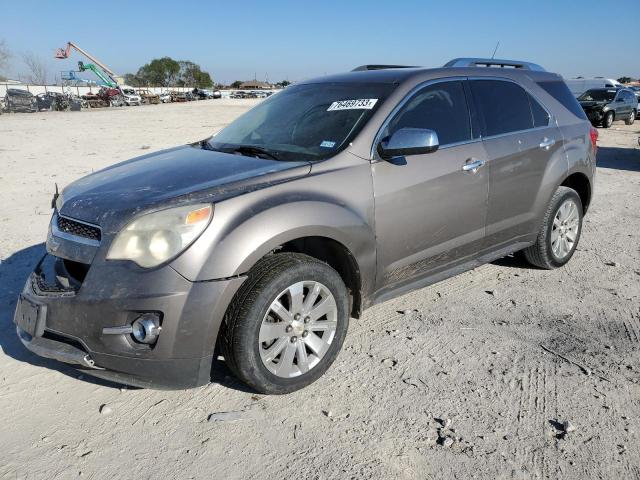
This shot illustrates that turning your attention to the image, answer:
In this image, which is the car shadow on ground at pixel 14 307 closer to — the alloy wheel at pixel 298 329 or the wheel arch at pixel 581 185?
the alloy wheel at pixel 298 329

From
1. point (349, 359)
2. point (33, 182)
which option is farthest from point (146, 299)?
point (33, 182)

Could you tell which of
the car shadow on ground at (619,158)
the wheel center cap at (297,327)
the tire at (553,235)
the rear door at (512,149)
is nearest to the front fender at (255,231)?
the wheel center cap at (297,327)

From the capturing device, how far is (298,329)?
9.77 feet

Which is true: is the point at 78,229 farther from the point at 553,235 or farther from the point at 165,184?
the point at 553,235

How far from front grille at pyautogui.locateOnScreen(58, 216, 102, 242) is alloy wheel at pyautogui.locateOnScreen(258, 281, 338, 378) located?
975 mm

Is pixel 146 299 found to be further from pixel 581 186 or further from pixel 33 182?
pixel 33 182

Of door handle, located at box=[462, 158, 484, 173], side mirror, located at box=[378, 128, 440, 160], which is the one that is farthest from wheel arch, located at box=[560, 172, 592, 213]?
side mirror, located at box=[378, 128, 440, 160]

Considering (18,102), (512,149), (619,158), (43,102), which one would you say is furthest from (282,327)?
(43,102)

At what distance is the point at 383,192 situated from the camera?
3311 millimetres

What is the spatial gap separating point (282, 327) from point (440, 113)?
1.95 metres

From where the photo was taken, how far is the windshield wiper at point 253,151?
3.44 meters

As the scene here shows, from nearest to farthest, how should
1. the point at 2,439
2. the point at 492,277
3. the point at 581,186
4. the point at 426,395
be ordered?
the point at 2,439 < the point at 426,395 < the point at 492,277 < the point at 581,186

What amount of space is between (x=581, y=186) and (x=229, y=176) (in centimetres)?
367

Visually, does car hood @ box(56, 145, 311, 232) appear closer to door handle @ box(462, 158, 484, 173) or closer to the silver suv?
the silver suv
